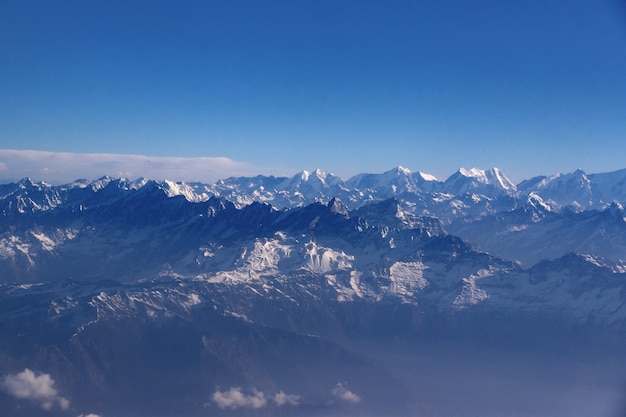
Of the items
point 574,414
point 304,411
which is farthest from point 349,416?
point 574,414

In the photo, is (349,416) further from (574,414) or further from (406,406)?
(574,414)

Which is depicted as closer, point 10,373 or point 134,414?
point 134,414

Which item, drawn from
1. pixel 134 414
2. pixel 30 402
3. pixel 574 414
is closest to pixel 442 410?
pixel 574 414

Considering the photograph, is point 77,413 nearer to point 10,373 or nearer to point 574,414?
point 10,373

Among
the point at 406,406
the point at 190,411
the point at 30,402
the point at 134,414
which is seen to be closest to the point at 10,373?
the point at 30,402

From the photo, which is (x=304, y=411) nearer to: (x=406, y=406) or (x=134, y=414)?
(x=406, y=406)

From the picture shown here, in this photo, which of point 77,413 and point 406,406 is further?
point 406,406
